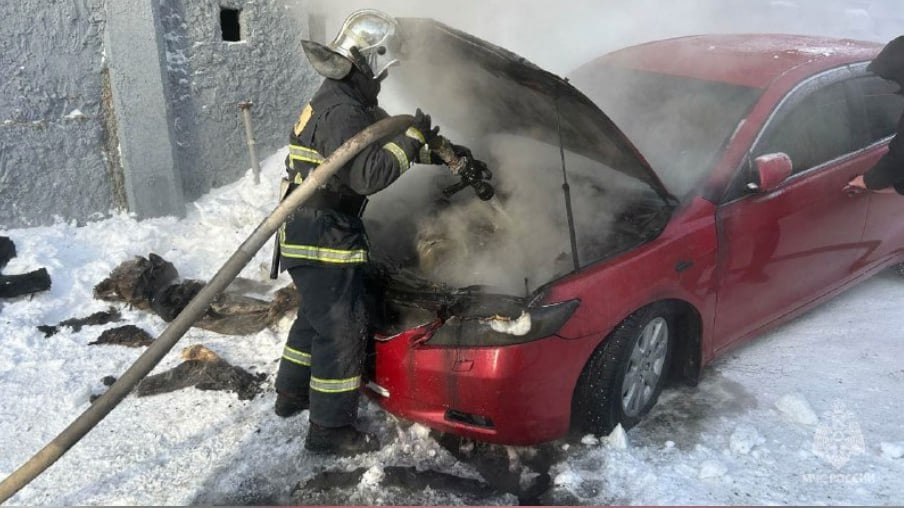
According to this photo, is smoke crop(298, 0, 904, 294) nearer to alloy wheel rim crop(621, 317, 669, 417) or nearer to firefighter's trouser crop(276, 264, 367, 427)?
firefighter's trouser crop(276, 264, 367, 427)

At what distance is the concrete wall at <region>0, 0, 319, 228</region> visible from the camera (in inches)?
207

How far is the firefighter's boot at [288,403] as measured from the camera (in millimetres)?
3484

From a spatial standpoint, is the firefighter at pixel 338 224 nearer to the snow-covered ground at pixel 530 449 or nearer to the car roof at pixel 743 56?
the snow-covered ground at pixel 530 449

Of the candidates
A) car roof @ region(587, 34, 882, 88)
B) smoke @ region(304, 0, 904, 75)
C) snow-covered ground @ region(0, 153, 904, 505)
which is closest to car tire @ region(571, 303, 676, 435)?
snow-covered ground @ region(0, 153, 904, 505)

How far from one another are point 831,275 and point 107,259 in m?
4.80

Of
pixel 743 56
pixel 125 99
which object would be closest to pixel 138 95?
pixel 125 99

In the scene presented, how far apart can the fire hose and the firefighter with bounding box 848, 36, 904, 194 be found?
262cm

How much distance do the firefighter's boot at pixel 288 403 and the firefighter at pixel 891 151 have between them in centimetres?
318

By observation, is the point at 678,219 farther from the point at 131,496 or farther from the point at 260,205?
the point at 260,205

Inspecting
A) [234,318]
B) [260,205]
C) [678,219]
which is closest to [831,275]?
[678,219]

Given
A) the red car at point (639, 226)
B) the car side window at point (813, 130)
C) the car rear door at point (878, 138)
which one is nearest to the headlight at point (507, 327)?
the red car at point (639, 226)

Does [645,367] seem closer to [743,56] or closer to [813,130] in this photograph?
[813,130]

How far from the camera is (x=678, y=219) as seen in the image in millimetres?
3168

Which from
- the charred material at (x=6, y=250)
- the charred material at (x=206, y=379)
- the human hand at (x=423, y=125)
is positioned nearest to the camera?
the human hand at (x=423, y=125)
